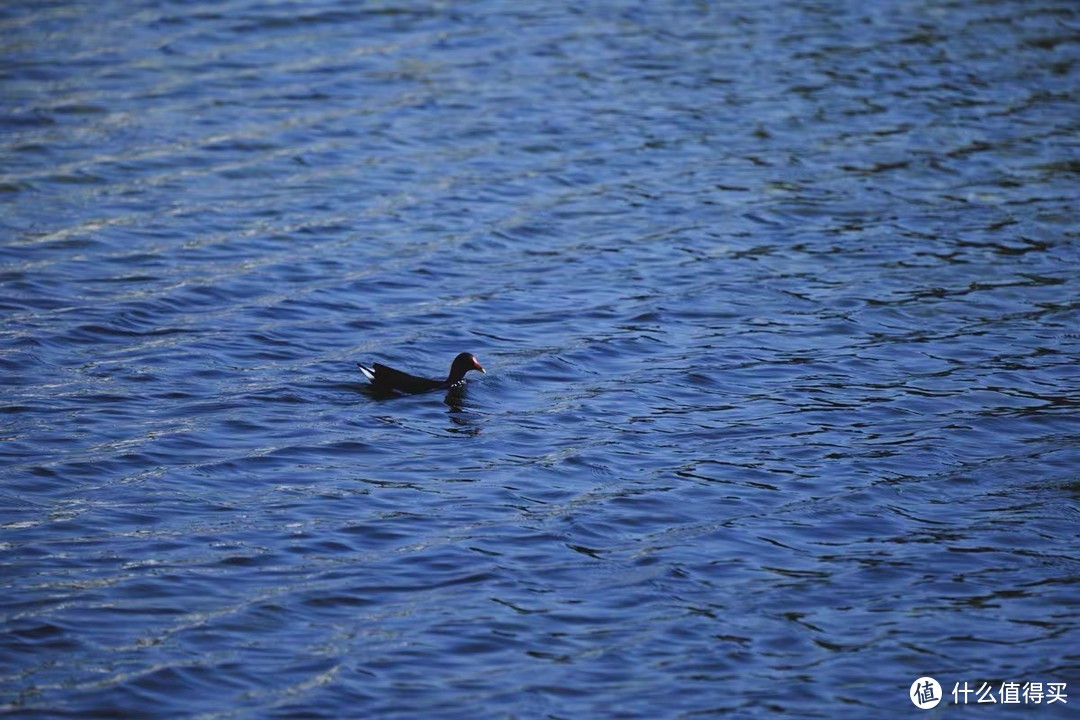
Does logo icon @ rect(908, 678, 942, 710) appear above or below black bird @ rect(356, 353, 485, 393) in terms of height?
below

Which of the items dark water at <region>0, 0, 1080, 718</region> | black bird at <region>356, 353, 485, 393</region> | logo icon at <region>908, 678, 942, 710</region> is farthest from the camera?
black bird at <region>356, 353, 485, 393</region>

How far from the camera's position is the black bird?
43.7 feet

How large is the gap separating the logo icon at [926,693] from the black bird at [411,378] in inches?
219

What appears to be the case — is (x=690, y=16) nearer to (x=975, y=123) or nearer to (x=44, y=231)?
(x=975, y=123)

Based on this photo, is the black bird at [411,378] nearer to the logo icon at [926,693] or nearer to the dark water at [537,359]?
the dark water at [537,359]

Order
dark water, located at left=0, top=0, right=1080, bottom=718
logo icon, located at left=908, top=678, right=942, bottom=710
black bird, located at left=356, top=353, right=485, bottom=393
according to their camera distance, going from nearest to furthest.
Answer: logo icon, located at left=908, top=678, right=942, bottom=710 < dark water, located at left=0, top=0, right=1080, bottom=718 < black bird, located at left=356, top=353, right=485, bottom=393

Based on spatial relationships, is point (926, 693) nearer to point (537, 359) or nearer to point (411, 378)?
point (411, 378)

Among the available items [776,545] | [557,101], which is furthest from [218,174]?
[776,545]

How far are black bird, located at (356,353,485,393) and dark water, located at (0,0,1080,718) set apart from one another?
0.17 meters

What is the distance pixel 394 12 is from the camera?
84.3ft

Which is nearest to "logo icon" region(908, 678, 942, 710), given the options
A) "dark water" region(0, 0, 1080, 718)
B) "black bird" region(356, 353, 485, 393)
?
"dark water" region(0, 0, 1080, 718)

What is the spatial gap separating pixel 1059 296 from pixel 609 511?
23.4 ft

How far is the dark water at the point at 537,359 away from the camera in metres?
9.48

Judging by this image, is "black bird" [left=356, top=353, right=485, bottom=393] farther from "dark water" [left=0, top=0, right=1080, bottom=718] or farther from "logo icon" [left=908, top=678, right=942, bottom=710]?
"logo icon" [left=908, top=678, right=942, bottom=710]
